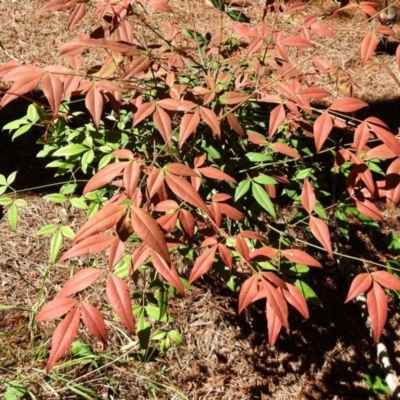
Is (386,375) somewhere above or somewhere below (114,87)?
below

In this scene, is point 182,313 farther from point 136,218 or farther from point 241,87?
point 136,218

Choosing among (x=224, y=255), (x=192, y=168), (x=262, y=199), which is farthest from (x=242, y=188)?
(x=224, y=255)

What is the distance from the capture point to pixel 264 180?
1.89 meters

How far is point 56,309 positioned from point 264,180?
942 millimetres

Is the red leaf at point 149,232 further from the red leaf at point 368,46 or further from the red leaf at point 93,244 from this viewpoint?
the red leaf at point 368,46

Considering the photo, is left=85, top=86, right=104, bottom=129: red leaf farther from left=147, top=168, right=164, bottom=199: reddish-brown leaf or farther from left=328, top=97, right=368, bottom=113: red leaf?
left=328, top=97, right=368, bottom=113: red leaf

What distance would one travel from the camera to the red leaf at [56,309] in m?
1.27

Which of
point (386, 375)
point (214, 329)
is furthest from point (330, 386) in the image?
point (214, 329)

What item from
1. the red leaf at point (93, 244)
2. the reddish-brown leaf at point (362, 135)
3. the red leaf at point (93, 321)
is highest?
the reddish-brown leaf at point (362, 135)

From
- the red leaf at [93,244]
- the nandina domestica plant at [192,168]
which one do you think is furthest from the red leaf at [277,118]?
the red leaf at [93,244]

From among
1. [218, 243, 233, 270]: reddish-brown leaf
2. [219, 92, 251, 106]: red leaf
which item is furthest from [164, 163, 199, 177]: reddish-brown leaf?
[219, 92, 251, 106]: red leaf

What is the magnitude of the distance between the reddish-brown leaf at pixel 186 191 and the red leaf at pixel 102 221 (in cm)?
15

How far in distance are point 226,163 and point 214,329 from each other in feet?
3.24

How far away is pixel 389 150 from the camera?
5.24 feet
